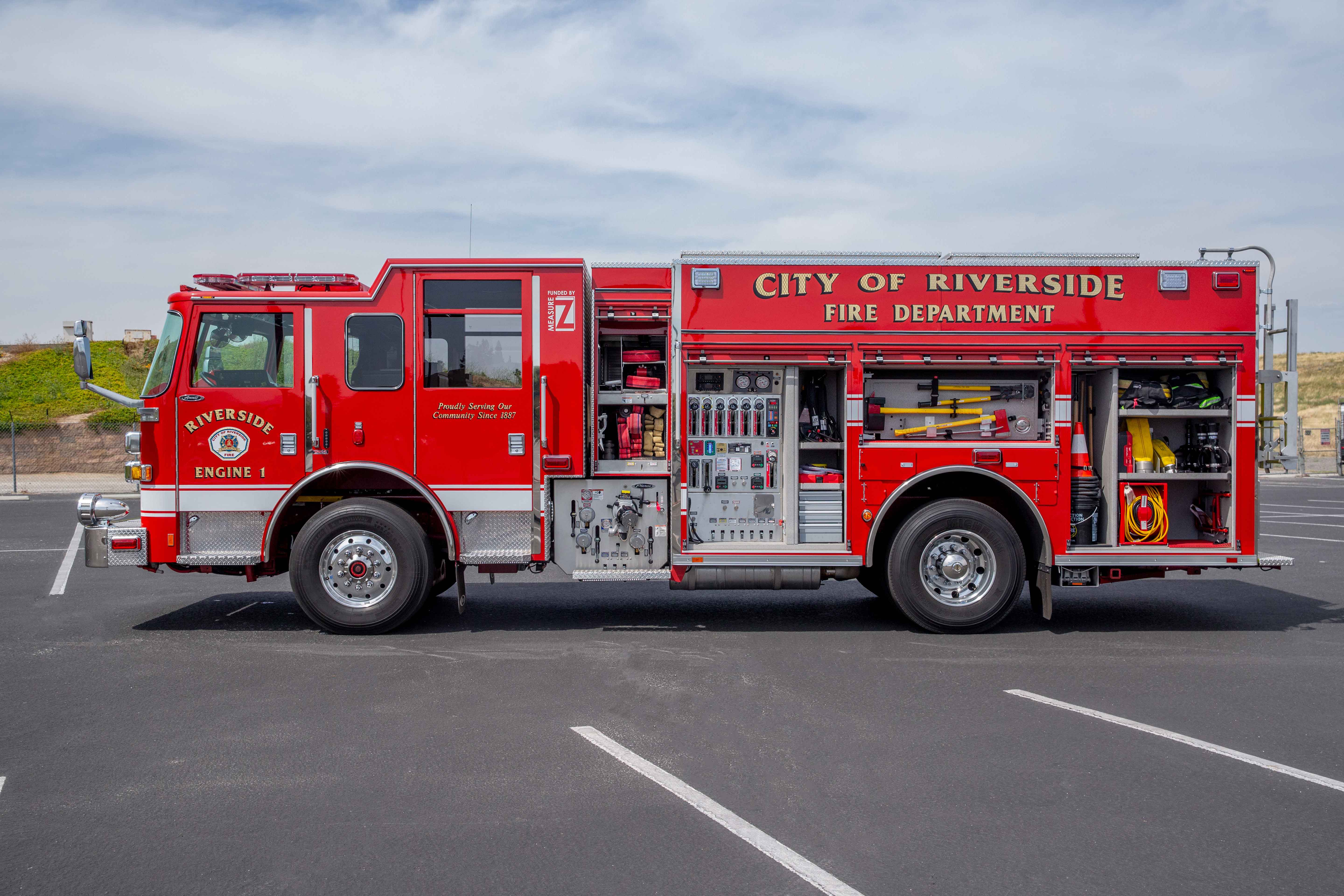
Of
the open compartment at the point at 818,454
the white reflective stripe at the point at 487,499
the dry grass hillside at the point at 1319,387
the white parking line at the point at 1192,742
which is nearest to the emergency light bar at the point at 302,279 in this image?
the white reflective stripe at the point at 487,499

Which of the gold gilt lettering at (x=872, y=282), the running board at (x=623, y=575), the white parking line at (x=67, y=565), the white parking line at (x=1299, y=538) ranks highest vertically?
the gold gilt lettering at (x=872, y=282)

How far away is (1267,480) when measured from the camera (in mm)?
29250

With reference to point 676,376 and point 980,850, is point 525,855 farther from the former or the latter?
point 676,376

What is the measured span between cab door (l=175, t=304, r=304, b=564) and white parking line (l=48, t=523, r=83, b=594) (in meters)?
3.21

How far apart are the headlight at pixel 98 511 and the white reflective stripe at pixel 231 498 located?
466 mm

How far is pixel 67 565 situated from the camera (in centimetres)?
1122

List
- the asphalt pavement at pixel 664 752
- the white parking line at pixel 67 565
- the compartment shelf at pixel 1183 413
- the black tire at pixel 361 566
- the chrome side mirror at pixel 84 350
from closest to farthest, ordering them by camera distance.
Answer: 1. the asphalt pavement at pixel 664 752
2. the chrome side mirror at pixel 84 350
3. the black tire at pixel 361 566
4. the compartment shelf at pixel 1183 413
5. the white parking line at pixel 67 565

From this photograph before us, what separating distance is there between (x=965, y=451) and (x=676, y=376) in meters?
2.41

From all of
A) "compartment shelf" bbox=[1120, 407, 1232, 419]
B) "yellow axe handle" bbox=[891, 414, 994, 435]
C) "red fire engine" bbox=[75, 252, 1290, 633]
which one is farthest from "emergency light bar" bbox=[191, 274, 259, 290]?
"compartment shelf" bbox=[1120, 407, 1232, 419]

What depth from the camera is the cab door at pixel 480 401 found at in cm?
744

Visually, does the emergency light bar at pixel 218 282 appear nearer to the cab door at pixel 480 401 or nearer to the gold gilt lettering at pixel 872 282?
the cab door at pixel 480 401

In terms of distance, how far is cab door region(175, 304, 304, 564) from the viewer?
7.39 meters

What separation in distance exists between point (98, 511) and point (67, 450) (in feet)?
90.5

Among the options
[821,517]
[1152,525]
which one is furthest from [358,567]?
[1152,525]
